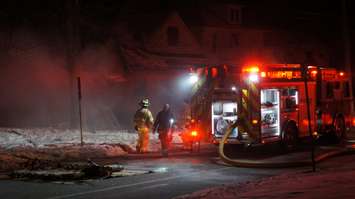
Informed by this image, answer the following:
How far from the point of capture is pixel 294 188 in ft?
36.5

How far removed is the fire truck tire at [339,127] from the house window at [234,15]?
120 feet

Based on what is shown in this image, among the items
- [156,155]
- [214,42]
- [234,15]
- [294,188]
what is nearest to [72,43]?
[156,155]

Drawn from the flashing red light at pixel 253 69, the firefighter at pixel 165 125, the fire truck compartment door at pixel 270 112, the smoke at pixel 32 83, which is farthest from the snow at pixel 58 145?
the smoke at pixel 32 83

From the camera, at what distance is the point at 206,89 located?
1877 centimetres

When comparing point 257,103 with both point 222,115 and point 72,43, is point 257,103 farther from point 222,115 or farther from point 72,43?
point 72,43

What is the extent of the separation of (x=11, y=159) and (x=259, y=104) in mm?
6613

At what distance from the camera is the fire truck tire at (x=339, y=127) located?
21753 millimetres

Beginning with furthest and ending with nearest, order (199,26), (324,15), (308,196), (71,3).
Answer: (324,15), (199,26), (71,3), (308,196)

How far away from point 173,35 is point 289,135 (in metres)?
30.9

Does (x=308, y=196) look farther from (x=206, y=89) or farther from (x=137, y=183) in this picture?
(x=206, y=89)

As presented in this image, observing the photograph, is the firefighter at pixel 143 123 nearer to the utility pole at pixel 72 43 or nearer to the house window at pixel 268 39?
the utility pole at pixel 72 43

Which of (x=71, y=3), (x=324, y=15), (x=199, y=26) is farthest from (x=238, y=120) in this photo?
(x=324, y=15)

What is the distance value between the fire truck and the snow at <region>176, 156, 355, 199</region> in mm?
4551

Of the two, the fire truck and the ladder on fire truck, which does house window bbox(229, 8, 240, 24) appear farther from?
the ladder on fire truck
